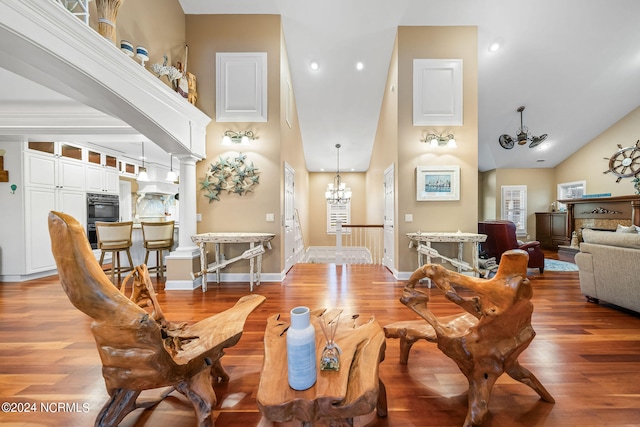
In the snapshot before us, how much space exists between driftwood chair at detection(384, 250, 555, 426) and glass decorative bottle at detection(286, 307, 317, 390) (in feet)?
2.61

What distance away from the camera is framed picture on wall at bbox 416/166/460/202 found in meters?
4.14

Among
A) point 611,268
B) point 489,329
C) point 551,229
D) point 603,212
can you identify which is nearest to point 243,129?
point 489,329

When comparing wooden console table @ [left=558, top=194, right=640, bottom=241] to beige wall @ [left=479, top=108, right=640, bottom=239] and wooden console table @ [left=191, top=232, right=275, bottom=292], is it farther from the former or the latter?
wooden console table @ [left=191, top=232, right=275, bottom=292]

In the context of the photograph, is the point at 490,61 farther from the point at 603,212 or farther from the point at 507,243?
the point at 603,212

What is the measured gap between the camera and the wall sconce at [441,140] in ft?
13.5

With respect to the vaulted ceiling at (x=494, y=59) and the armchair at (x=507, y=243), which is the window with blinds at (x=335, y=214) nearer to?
the vaulted ceiling at (x=494, y=59)

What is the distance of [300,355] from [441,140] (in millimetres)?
4230

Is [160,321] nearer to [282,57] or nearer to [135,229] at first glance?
[135,229]

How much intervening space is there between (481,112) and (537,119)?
5.17ft

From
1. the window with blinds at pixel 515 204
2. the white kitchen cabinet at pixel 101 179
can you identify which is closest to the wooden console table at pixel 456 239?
the window with blinds at pixel 515 204

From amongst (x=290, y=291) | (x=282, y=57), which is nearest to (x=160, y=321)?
(x=290, y=291)

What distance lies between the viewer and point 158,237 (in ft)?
13.7

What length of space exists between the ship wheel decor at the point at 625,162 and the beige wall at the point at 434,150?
534 cm

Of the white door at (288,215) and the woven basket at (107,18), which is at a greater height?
the woven basket at (107,18)
